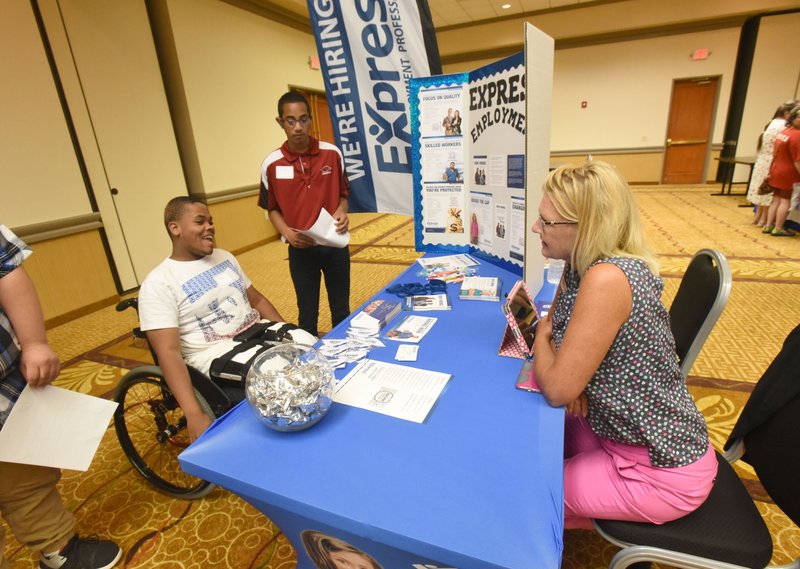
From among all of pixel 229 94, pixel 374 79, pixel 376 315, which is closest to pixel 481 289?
pixel 376 315

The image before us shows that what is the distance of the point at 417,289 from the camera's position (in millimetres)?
1730

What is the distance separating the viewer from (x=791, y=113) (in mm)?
4555

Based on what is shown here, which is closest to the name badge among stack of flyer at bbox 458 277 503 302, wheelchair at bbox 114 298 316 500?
wheelchair at bbox 114 298 316 500

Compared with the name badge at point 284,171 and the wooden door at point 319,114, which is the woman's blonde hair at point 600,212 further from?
the wooden door at point 319,114

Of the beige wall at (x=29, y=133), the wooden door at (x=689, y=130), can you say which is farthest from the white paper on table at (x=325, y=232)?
the wooden door at (x=689, y=130)

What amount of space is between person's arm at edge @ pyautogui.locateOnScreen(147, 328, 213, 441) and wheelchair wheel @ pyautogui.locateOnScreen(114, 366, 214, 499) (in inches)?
2.0

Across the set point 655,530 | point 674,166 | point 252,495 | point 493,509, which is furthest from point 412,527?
point 674,166

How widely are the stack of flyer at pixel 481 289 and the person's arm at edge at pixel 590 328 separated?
684mm

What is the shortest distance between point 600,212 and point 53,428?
5.19 ft

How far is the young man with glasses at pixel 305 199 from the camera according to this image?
204cm

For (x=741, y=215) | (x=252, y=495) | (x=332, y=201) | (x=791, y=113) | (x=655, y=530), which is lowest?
(x=741, y=215)

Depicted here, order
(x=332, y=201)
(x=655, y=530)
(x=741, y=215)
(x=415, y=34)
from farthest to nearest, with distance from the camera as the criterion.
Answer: (x=741, y=215) < (x=332, y=201) < (x=415, y=34) < (x=655, y=530)

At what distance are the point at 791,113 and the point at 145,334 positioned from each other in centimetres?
646

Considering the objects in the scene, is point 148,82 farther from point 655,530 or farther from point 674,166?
point 674,166
